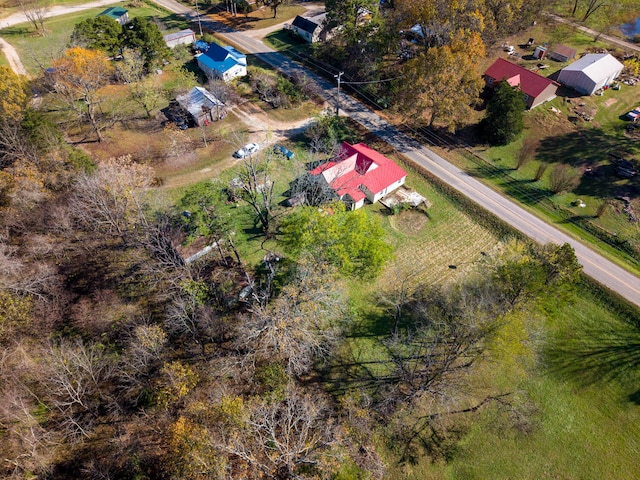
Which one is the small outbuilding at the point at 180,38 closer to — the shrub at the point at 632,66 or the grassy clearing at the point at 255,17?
the grassy clearing at the point at 255,17

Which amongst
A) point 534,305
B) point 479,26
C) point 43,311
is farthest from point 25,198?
point 479,26

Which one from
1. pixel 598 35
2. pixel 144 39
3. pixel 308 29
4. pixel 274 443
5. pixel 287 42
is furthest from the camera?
pixel 287 42

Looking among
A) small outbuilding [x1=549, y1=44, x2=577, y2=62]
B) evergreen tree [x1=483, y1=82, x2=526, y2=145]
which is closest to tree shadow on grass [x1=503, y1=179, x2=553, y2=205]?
evergreen tree [x1=483, y1=82, x2=526, y2=145]

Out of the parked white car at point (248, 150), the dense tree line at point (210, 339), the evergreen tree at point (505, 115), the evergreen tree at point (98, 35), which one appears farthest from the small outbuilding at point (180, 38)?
the evergreen tree at point (505, 115)

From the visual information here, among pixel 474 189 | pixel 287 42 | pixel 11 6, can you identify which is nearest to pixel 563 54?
pixel 474 189

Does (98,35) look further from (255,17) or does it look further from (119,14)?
(255,17)
